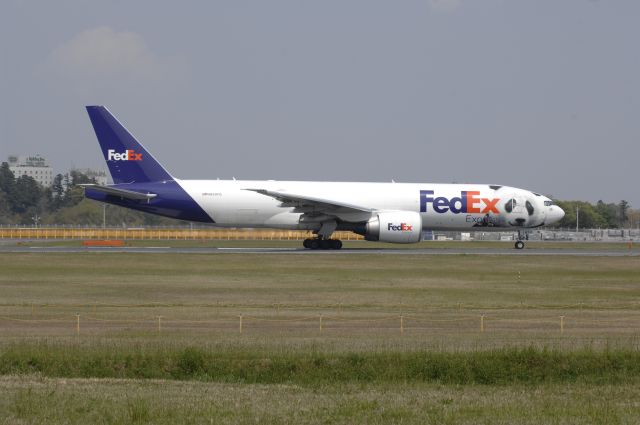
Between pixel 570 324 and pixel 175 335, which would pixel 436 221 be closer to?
pixel 570 324

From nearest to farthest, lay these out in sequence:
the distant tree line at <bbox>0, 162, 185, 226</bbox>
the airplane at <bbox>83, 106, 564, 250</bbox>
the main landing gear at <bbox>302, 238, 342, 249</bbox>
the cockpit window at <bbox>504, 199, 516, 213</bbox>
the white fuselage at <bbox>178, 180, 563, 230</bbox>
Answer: the airplane at <bbox>83, 106, 564, 250</bbox> < the white fuselage at <bbox>178, 180, 563, 230</bbox> < the main landing gear at <bbox>302, 238, 342, 249</bbox> < the cockpit window at <bbox>504, 199, 516, 213</bbox> < the distant tree line at <bbox>0, 162, 185, 226</bbox>

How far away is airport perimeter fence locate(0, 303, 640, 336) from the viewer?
2372cm

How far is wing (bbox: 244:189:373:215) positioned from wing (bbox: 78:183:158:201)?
6.14m

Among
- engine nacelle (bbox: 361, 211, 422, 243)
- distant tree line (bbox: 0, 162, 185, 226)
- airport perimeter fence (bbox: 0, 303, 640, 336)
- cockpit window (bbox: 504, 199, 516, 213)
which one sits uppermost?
distant tree line (bbox: 0, 162, 185, 226)

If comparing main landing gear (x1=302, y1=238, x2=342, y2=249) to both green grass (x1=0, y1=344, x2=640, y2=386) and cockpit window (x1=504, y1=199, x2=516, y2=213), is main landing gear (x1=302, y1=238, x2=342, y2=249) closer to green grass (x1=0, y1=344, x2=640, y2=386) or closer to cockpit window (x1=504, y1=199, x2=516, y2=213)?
cockpit window (x1=504, y1=199, x2=516, y2=213)

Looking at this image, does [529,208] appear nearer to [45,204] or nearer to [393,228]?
[393,228]

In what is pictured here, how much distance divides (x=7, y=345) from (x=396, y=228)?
33419 mm

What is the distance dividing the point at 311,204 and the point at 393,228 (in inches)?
189

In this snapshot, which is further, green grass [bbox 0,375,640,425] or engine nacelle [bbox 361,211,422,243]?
engine nacelle [bbox 361,211,422,243]

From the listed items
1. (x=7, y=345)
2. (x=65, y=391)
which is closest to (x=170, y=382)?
(x=65, y=391)

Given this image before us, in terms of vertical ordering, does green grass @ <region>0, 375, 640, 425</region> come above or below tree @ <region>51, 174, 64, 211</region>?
below

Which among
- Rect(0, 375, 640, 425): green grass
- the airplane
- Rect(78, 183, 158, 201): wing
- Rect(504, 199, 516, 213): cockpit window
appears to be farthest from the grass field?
Rect(504, 199, 516, 213): cockpit window

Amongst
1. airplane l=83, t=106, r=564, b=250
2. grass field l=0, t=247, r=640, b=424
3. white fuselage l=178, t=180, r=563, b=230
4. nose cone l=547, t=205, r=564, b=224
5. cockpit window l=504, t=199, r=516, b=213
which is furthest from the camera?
nose cone l=547, t=205, r=564, b=224

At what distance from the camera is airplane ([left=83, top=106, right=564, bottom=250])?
52.0 m
